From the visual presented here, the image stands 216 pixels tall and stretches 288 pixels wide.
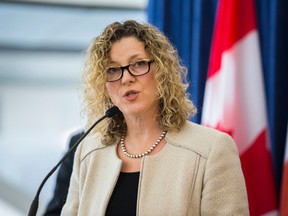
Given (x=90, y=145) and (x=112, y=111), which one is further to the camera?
(x=90, y=145)

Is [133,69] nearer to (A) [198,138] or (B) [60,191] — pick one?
(A) [198,138]

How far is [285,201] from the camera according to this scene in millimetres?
2012

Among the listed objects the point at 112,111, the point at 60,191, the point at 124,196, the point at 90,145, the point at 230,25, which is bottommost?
the point at 60,191

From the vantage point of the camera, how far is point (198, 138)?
1.46 meters

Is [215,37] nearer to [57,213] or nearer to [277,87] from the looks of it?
[277,87]

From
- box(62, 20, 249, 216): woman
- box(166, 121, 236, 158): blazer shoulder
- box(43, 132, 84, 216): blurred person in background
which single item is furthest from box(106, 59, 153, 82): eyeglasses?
box(43, 132, 84, 216): blurred person in background

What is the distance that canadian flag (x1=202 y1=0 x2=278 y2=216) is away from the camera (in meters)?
2.11

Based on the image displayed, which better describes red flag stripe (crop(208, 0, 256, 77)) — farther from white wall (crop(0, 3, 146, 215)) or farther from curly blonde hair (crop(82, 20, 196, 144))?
white wall (crop(0, 3, 146, 215))

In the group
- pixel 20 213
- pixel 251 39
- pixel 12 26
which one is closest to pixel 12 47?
pixel 12 26

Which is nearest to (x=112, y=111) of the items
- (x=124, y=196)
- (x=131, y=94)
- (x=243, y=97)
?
(x=131, y=94)

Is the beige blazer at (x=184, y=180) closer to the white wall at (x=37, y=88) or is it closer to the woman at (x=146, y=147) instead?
the woman at (x=146, y=147)

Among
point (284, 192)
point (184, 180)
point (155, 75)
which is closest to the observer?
point (184, 180)

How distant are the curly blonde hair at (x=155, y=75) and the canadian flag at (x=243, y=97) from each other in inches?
22.1

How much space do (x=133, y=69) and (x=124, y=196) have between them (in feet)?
1.20
